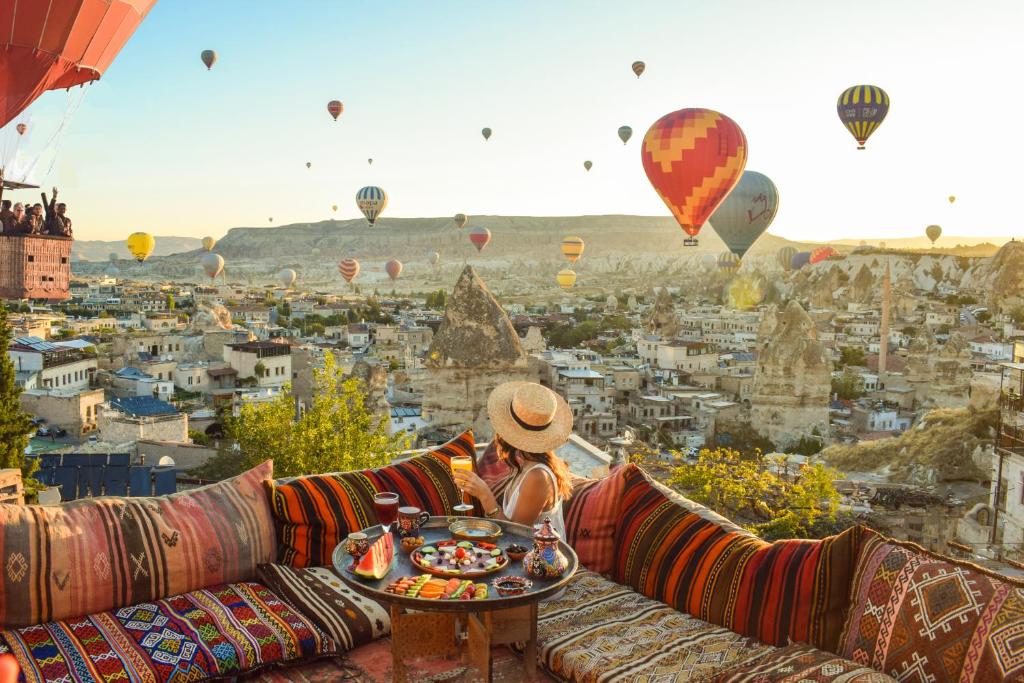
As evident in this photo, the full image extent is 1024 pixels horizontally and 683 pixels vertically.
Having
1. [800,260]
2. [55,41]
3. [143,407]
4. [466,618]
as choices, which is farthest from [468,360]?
[800,260]

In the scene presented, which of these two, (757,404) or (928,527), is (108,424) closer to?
(928,527)

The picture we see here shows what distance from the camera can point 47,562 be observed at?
7.83ft

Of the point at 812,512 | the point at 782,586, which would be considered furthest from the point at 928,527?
the point at 782,586

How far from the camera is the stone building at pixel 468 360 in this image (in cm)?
1113

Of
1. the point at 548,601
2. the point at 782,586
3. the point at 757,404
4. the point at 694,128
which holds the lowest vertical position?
the point at 757,404

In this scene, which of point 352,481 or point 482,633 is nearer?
point 482,633

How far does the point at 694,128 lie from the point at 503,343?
3.61 m

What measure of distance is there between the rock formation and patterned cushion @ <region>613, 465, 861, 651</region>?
19665 millimetres

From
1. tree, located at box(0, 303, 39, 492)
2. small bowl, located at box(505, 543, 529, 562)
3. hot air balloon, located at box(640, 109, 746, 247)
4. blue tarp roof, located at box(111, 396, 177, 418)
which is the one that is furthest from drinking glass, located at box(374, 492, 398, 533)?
blue tarp roof, located at box(111, 396, 177, 418)

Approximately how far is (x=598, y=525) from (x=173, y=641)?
138cm

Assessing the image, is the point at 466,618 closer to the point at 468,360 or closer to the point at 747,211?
the point at 468,360

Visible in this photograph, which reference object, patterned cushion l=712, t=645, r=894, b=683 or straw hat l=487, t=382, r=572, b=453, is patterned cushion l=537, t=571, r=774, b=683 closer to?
patterned cushion l=712, t=645, r=894, b=683

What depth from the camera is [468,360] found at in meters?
11.1

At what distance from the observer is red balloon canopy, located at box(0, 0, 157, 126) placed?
632 cm
